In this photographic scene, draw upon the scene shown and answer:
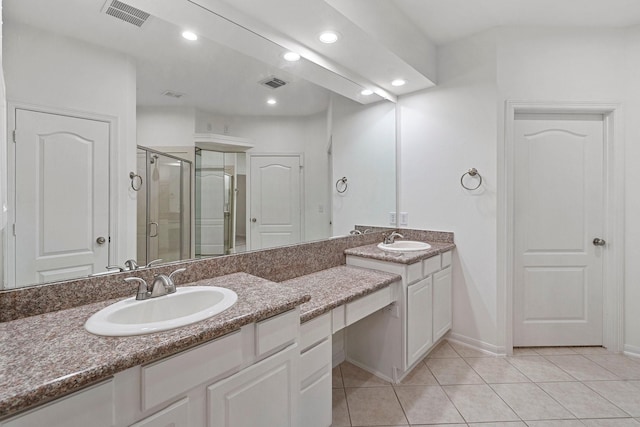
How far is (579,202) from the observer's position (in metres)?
2.51

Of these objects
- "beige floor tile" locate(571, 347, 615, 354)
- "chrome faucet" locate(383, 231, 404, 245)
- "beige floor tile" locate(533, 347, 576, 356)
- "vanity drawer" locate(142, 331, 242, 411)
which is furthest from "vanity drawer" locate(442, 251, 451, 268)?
"vanity drawer" locate(142, 331, 242, 411)

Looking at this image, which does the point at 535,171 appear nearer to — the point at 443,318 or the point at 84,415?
the point at 443,318

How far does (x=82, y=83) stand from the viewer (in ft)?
3.98

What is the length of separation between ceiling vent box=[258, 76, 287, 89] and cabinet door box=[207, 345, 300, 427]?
1.54 metres

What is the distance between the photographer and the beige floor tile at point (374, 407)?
173cm

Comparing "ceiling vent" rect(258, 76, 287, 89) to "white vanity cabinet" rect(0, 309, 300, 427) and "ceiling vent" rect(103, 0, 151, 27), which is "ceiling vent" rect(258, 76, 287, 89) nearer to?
"ceiling vent" rect(103, 0, 151, 27)

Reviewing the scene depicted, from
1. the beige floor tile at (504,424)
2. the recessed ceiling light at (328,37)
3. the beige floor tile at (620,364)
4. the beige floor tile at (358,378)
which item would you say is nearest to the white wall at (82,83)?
the recessed ceiling light at (328,37)

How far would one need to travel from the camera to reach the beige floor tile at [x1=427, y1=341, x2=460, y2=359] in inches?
97.1

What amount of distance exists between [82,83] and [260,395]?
140cm

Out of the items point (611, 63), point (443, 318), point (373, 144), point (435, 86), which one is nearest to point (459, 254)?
point (443, 318)

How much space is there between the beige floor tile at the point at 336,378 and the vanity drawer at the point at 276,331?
106 centimetres

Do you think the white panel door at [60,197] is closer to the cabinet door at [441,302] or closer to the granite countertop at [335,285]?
the granite countertop at [335,285]

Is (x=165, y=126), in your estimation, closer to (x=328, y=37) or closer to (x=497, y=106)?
(x=328, y=37)

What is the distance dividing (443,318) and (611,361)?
4.08 feet
